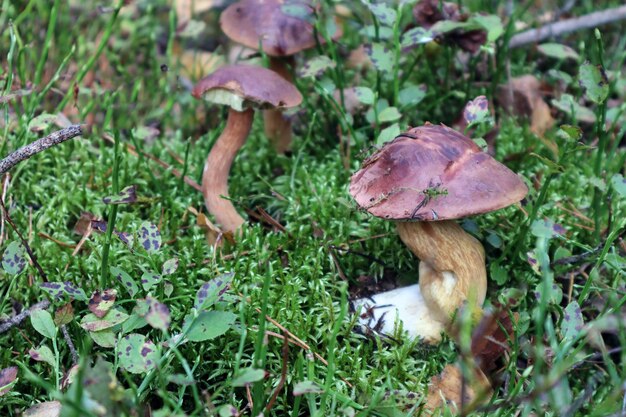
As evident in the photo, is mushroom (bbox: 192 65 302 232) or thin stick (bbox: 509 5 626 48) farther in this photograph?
thin stick (bbox: 509 5 626 48)

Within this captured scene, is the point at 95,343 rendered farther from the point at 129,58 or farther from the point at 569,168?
the point at 129,58

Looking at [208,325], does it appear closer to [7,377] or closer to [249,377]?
[249,377]

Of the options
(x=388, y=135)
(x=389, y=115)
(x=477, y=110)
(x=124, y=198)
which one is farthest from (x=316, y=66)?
(x=124, y=198)

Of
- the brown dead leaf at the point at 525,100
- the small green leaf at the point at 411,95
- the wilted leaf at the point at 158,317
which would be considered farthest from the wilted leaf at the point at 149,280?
the brown dead leaf at the point at 525,100

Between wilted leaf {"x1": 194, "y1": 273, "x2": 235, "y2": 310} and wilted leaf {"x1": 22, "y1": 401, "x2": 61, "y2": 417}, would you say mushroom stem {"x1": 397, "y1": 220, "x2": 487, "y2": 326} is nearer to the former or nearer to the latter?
wilted leaf {"x1": 194, "y1": 273, "x2": 235, "y2": 310}

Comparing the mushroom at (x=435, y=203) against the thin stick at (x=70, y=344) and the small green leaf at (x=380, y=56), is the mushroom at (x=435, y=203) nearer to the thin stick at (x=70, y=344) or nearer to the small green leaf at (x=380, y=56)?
the small green leaf at (x=380, y=56)

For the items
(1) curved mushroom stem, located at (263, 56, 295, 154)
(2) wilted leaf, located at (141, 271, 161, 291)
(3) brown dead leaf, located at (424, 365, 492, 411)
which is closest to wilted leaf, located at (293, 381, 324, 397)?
(3) brown dead leaf, located at (424, 365, 492, 411)
